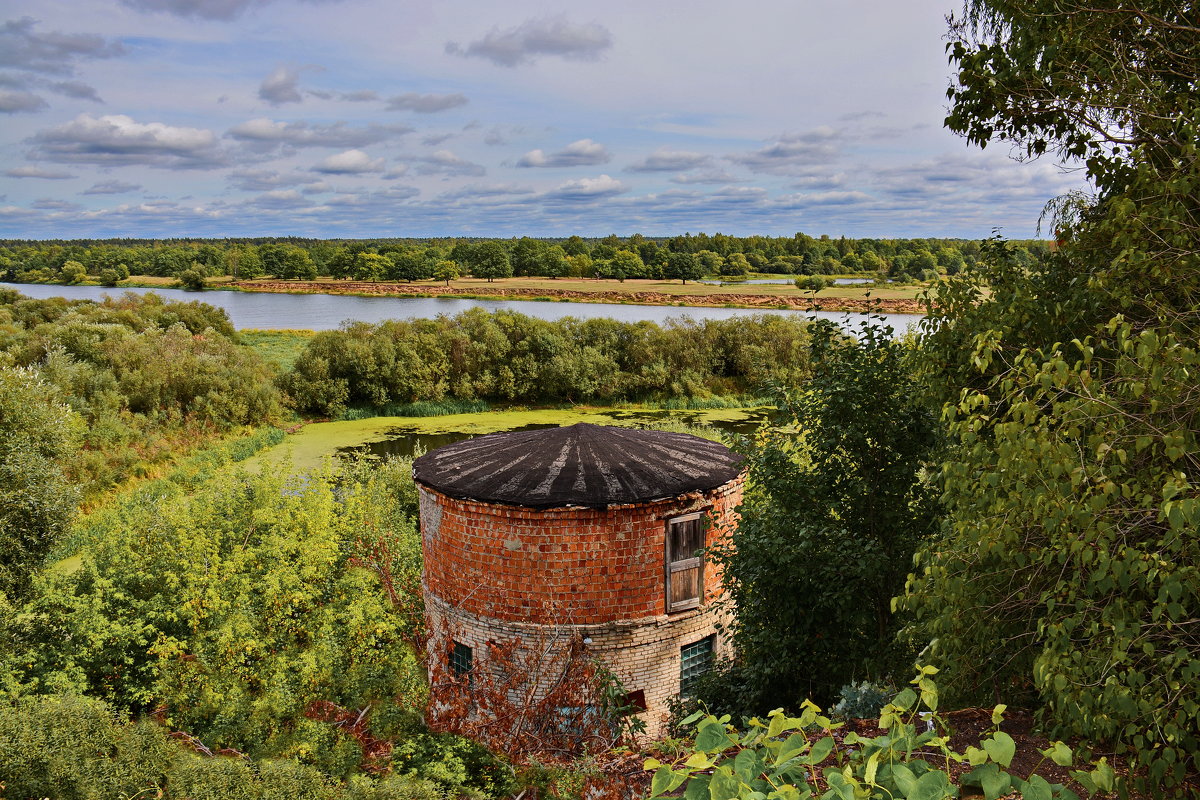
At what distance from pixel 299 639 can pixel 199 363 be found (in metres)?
28.9

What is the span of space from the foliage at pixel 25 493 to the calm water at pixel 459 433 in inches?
501

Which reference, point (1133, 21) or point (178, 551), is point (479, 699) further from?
point (1133, 21)

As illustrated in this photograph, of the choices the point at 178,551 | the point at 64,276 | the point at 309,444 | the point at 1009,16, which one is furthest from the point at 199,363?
the point at 64,276

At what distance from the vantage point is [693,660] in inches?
486

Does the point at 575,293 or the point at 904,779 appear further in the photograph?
the point at 575,293

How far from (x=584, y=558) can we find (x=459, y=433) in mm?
27317

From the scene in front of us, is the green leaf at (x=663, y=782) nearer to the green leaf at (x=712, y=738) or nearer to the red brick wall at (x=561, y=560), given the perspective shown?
the green leaf at (x=712, y=738)

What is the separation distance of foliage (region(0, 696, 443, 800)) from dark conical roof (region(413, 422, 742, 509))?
4.67 metres

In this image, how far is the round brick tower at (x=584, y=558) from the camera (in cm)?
1105

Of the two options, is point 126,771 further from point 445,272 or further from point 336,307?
point 445,272

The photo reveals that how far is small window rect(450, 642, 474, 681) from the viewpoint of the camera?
1197 cm

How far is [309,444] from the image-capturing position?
1326 inches

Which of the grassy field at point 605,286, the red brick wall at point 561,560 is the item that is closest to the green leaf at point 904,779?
the red brick wall at point 561,560

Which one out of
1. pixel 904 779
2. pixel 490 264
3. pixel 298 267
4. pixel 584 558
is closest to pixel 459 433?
pixel 584 558
